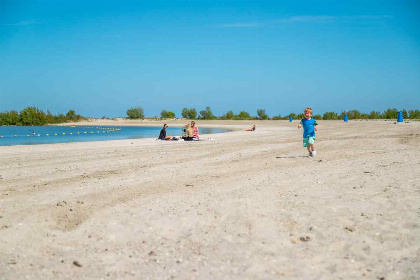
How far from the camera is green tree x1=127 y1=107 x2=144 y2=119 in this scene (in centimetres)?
8669

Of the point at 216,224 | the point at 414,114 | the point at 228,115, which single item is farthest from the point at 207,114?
the point at 216,224

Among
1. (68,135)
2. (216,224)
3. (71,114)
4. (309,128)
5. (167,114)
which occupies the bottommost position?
(216,224)

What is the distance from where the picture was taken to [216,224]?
18.0 ft

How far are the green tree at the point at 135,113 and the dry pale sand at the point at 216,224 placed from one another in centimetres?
7817

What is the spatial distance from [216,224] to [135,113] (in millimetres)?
83554

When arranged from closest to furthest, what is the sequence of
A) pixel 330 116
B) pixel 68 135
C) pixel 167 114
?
pixel 68 135
pixel 330 116
pixel 167 114

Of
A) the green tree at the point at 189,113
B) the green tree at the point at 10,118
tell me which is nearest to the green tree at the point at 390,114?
the green tree at the point at 189,113

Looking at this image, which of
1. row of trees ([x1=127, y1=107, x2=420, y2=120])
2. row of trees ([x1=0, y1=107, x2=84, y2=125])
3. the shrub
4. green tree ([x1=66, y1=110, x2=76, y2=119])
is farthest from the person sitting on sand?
green tree ([x1=66, y1=110, x2=76, y2=119])

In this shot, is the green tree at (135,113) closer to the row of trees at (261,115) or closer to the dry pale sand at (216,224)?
the row of trees at (261,115)

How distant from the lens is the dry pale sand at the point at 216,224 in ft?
13.9

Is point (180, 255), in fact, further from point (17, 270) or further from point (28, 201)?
point (28, 201)

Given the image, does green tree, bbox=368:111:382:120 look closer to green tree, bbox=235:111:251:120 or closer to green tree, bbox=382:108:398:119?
green tree, bbox=382:108:398:119

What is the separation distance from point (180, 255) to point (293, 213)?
2.01 m

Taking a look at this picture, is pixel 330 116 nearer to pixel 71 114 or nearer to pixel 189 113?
pixel 189 113
